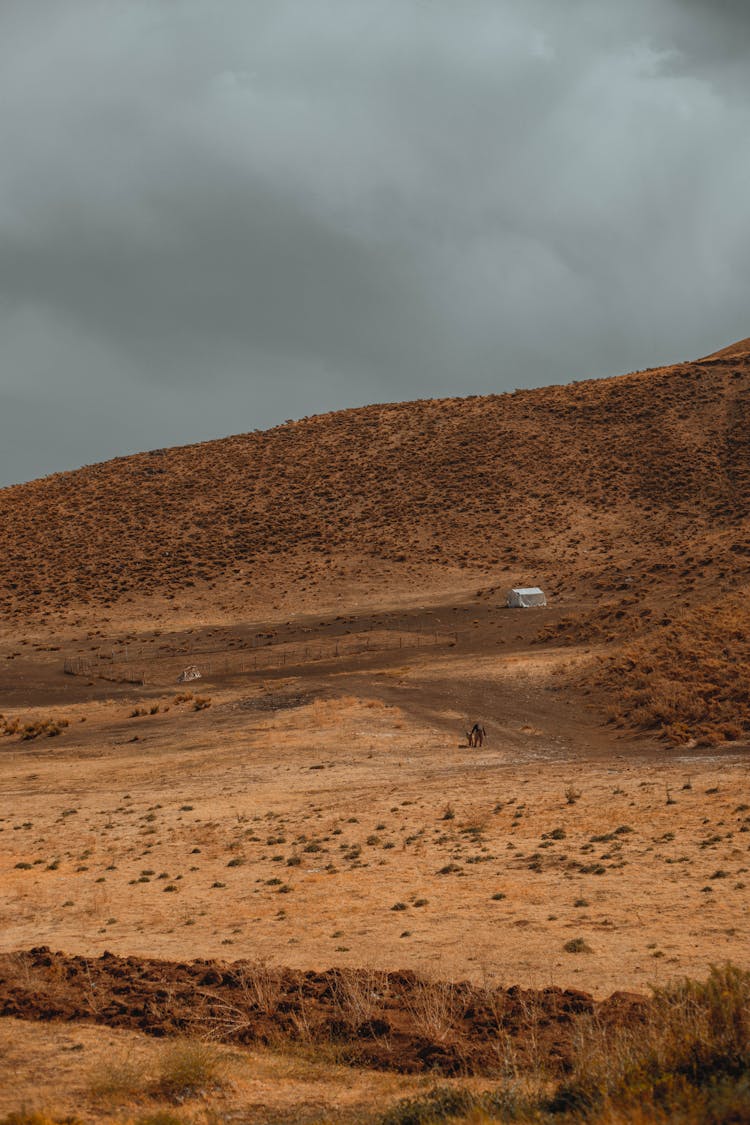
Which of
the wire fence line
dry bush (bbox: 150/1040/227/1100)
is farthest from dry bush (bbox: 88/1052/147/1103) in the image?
the wire fence line

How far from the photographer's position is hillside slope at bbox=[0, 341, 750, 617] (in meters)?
79.0

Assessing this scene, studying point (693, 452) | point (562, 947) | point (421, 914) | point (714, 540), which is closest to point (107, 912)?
point (421, 914)

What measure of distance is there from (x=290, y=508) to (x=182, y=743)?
57455 millimetres

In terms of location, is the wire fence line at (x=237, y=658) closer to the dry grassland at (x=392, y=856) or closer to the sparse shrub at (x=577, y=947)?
the dry grassland at (x=392, y=856)

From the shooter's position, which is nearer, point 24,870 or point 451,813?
point 24,870

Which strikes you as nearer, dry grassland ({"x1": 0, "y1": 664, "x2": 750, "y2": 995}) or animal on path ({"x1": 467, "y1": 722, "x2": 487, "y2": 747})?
dry grassland ({"x1": 0, "y1": 664, "x2": 750, "y2": 995})

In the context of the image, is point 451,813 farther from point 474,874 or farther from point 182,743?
point 182,743

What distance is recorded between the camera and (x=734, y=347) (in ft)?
403

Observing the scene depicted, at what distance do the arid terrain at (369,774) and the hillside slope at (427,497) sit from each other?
0.46 metres

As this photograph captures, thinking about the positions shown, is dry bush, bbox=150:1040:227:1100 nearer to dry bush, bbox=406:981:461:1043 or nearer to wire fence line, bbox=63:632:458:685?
dry bush, bbox=406:981:461:1043

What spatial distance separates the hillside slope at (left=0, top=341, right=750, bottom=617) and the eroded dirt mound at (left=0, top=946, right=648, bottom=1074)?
53238 millimetres

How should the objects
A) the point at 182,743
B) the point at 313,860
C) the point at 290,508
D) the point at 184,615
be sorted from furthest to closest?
the point at 290,508 < the point at 184,615 < the point at 182,743 < the point at 313,860

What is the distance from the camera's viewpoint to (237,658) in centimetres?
5725

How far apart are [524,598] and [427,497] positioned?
95.0ft
